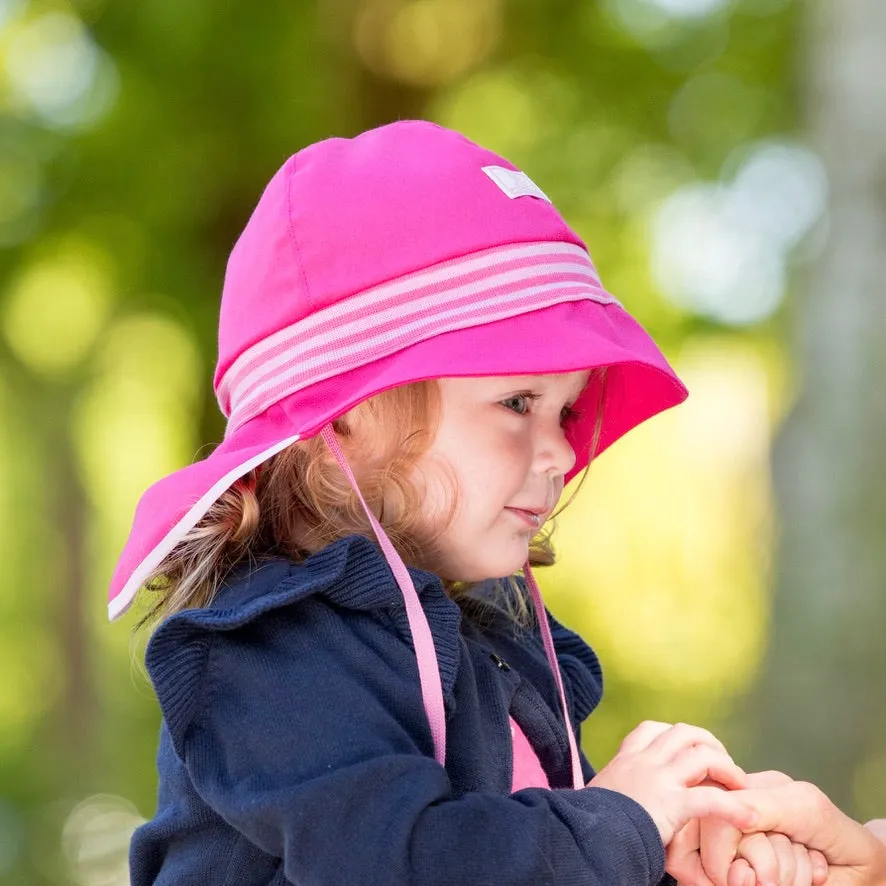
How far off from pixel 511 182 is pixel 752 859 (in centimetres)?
95

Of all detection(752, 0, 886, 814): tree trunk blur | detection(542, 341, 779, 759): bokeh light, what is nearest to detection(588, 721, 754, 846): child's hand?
detection(752, 0, 886, 814): tree trunk blur

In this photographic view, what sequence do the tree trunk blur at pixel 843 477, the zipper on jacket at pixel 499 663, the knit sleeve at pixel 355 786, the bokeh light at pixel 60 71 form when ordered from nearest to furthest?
1. the knit sleeve at pixel 355 786
2. the zipper on jacket at pixel 499 663
3. the tree trunk blur at pixel 843 477
4. the bokeh light at pixel 60 71

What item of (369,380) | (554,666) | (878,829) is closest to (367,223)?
(369,380)

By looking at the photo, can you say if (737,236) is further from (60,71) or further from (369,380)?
(369,380)

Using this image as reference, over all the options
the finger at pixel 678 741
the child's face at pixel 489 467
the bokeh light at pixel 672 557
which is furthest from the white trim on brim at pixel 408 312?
the bokeh light at pixel 672 557

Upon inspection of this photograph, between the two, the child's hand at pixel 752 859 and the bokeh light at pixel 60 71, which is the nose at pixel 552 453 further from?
the bokeh light at pixel 60 71

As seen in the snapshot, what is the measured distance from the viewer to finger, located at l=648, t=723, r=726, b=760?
1.67m

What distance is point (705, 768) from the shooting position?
5.39 feet

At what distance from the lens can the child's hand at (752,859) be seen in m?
1.63

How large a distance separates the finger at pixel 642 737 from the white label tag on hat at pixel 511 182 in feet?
2.44

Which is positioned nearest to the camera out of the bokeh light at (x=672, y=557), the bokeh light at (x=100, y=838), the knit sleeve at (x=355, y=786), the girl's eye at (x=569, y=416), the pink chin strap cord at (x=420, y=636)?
the knit sleeve at (x=355, y=786)

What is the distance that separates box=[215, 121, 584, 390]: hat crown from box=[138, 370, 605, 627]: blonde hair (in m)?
0.18

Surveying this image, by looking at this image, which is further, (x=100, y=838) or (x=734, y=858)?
(x=100, y=838)

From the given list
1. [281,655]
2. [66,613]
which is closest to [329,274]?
[281,655]
